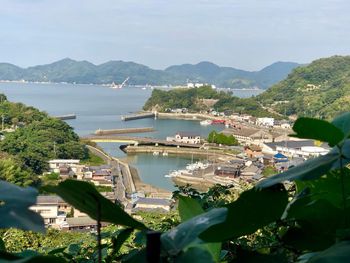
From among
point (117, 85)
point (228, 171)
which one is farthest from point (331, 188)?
point (117, 85)

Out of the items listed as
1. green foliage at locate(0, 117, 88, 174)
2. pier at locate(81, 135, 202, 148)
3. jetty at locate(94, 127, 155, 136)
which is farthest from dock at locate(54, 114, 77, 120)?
green foliage at locate(0, 117, 88, 174)

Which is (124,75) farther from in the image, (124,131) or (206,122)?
(124,131)

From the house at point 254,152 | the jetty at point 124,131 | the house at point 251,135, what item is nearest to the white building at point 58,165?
the house at point 254,152

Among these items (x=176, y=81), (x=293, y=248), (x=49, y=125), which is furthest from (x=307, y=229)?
(x=176, y=81)

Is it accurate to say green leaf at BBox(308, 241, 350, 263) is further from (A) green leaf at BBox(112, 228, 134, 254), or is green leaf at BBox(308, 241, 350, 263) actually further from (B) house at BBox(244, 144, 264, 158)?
(B) house at BBox(244, 144, 264, 158)

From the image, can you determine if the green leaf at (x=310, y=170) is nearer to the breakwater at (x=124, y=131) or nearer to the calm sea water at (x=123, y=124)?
the calm sea water at (x=123, y=124)

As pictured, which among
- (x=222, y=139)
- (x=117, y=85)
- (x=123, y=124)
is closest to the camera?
(x=222, y=139)
